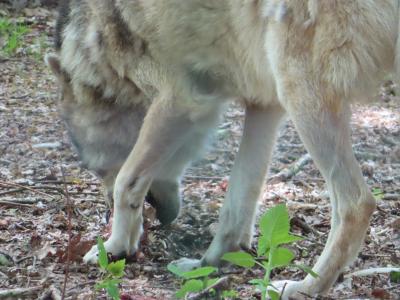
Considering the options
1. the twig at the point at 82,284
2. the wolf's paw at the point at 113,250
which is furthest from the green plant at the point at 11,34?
the twig at the point at 82,284

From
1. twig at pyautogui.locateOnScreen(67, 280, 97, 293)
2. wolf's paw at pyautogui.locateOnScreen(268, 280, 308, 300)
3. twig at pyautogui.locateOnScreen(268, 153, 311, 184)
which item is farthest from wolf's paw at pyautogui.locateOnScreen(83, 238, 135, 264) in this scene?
twig at pyautogui.locateOnScreen(268, 153, 311, 184)

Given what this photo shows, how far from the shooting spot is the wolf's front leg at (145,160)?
15.6ft

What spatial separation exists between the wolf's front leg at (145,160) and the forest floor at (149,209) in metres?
0.15

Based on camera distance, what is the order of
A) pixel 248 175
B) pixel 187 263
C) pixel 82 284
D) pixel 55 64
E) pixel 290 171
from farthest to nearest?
pixel 290 171
pixel 55 64
pixel 248 175
pixel 187 263
pixel 82 284

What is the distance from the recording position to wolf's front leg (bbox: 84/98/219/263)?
187 inches

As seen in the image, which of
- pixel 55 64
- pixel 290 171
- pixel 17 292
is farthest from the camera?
pixel 290 171

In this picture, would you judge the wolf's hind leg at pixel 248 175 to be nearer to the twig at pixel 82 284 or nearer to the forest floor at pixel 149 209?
the forest floor at pixel 149 209

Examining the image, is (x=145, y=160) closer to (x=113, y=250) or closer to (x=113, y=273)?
(x=113, y=250)

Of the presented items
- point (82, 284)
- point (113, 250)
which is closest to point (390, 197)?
point (113, 250)

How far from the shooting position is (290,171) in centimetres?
668

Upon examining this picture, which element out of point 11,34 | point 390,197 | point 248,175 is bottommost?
point 390,197

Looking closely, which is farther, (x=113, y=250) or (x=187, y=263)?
(x=113, y=250)

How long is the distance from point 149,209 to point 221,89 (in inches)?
42.1

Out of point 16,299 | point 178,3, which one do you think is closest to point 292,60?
point 178,3
